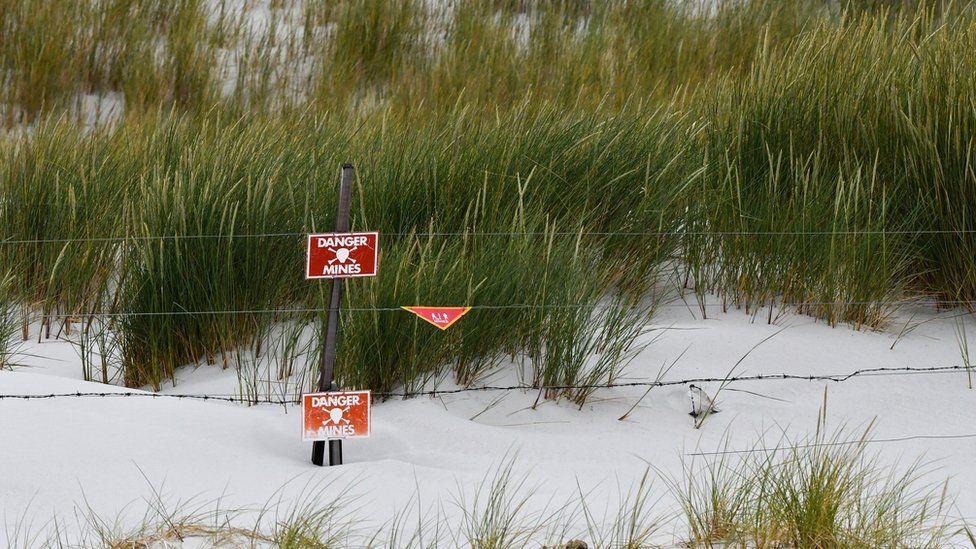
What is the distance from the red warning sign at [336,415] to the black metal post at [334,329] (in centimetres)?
7

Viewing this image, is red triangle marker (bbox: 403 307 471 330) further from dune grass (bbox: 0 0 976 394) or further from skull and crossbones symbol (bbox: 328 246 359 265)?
dune grass (bbox: 0 0 976 394)

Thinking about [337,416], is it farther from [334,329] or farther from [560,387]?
[560,387]

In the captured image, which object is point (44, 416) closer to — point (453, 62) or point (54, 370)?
point (54, 370)

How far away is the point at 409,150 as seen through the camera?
14.6 feet

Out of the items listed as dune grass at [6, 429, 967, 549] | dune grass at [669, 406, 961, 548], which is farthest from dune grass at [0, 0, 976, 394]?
dune grass at [669, 406, 961, 548]

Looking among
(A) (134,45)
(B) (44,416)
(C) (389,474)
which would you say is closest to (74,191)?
(B) (44,416)

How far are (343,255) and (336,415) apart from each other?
16.7 inches

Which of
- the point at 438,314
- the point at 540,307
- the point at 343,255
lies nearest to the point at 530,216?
the point at 540,307

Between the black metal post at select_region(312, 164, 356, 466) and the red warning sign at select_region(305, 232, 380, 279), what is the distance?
1.8 inches

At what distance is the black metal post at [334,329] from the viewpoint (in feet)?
9.78

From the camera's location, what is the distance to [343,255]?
9.68 feet

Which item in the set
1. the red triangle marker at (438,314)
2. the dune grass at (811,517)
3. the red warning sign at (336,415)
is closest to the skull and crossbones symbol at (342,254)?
the red triangle marker at (438,314)

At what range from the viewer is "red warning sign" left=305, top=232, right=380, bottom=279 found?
2936 millimetres

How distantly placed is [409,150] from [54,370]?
5.08 feet
